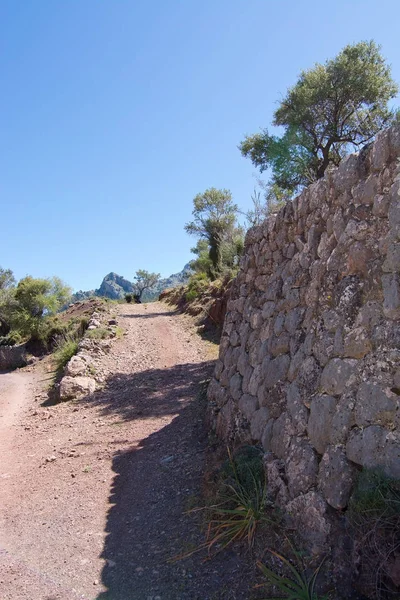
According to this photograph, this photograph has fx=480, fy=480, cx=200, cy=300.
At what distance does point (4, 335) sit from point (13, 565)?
21222 millimetres

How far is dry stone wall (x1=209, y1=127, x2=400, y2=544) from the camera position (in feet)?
10.5

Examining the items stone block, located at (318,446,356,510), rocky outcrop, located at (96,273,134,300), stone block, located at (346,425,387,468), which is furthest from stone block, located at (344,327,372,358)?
rocky outcrop, located at (96,273,134,300)

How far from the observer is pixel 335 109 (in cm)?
1330

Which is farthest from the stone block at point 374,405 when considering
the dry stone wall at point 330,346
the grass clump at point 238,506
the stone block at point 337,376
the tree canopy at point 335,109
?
the tree canopy at point 335,109

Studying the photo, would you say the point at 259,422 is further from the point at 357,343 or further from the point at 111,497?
the point at 111,497

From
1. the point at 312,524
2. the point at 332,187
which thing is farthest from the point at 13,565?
the point at 332,187

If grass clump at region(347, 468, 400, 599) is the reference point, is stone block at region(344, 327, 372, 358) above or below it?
above

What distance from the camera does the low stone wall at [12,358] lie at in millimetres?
18781

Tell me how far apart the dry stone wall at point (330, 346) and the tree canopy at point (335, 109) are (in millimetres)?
8478

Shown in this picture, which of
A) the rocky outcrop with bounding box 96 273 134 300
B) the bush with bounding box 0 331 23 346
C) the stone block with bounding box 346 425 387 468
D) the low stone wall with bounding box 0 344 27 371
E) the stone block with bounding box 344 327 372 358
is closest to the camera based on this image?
the stone block with bounding box 346 425 387 468

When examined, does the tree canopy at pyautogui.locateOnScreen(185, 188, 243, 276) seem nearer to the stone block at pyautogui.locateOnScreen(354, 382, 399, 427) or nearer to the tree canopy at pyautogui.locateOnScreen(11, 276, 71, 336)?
the tree canopy at pyautogui.locateOnScreen(11, 276, 71, 336)

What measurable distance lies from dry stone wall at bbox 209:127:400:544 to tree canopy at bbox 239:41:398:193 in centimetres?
848

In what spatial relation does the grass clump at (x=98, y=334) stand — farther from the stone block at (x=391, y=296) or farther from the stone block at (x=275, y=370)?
the stone block at (x=391, y=296)

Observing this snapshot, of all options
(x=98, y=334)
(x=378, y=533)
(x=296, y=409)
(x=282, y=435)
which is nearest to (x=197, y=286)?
(x=98, y=334)
